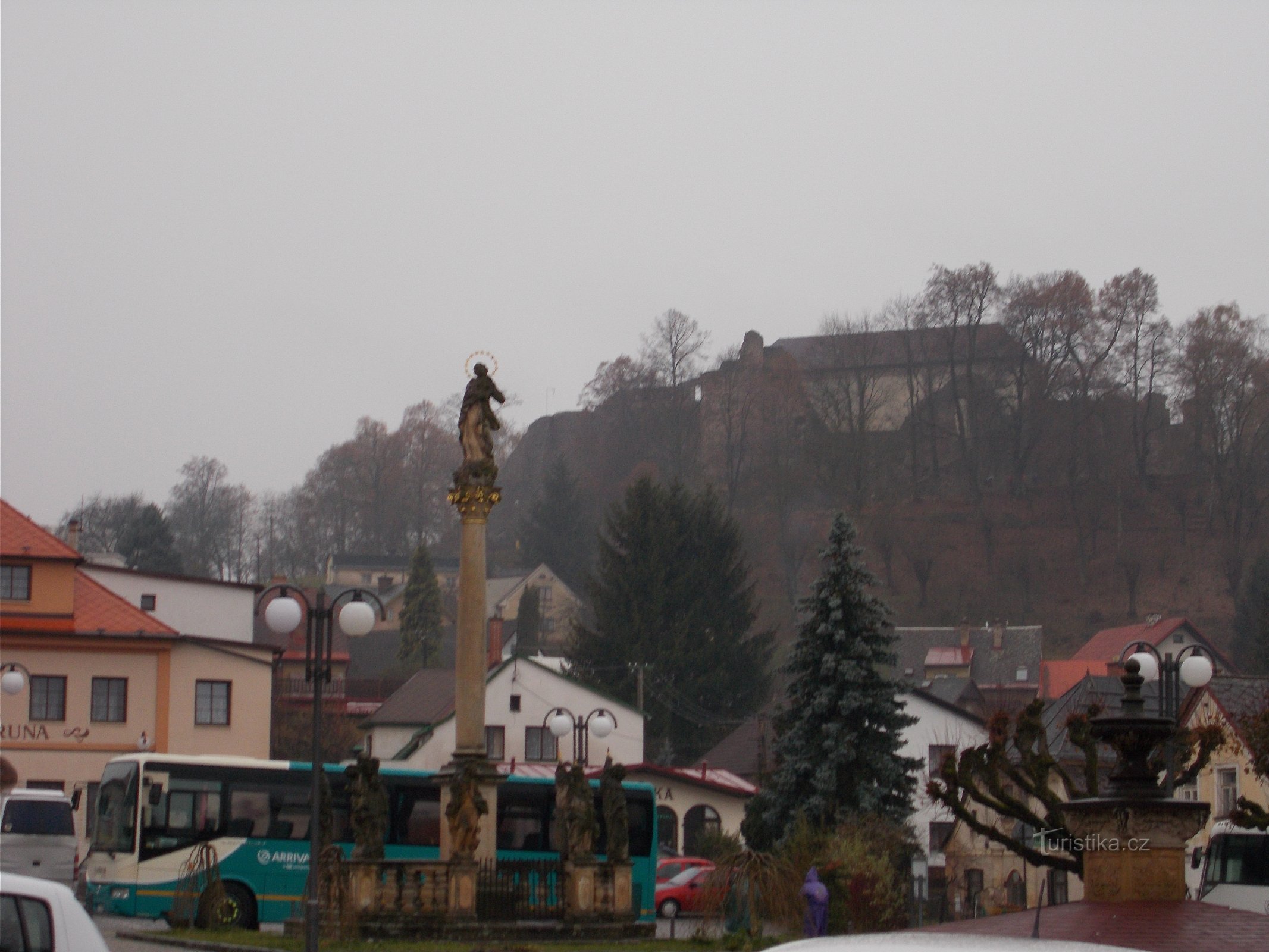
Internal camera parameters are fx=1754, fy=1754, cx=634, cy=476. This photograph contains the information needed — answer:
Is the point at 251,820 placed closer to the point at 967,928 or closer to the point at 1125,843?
the point at 1125,843

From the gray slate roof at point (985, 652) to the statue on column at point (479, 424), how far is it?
69988 mm

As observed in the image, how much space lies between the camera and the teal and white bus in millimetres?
28922

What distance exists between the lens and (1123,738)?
16156 millimetres

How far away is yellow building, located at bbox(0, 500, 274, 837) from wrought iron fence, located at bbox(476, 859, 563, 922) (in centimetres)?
2390

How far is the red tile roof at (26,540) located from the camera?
48.2 metres

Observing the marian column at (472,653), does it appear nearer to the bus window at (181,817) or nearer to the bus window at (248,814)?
the bus window at (248,814)

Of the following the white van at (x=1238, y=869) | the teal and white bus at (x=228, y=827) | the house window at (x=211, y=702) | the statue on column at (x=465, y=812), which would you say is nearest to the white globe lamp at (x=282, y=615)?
the statue on column at (x=465, y=812)

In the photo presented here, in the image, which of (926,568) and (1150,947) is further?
(926,568)

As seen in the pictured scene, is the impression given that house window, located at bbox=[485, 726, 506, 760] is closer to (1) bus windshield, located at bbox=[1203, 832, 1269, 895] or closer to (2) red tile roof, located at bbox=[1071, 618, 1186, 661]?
(1) bus windshield, located at bbox=[1203, 832, 1269, 895]

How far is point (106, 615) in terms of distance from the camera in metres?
48.6

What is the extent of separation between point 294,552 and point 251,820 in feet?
312

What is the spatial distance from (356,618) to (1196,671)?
33.2 feet

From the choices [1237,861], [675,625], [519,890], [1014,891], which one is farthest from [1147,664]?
[675,625]

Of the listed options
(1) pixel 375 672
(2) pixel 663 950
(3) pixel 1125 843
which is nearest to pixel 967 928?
(3) pixel 1125 843
